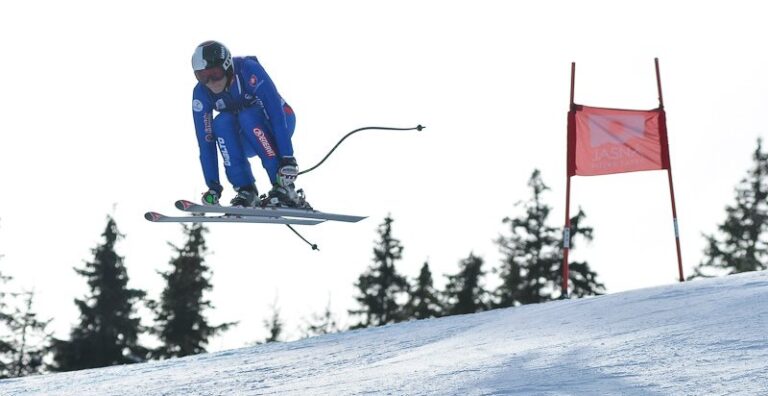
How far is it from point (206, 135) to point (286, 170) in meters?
0.80

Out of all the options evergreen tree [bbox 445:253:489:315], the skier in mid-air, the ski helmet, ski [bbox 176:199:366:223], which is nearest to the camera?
the ski helmet

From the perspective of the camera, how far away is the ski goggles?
963 centimetres

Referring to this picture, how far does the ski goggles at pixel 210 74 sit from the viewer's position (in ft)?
31.6

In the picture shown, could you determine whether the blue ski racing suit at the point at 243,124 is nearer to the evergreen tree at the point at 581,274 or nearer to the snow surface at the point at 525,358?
the snow surface at the point at 525,358

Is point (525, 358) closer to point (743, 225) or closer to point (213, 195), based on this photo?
point (213, 195)

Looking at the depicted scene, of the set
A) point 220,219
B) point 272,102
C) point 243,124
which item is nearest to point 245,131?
point 243,124

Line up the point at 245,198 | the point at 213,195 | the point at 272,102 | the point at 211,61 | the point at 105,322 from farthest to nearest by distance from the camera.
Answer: the point at 105,322 < the point at 245,198 < the point at 213,195 < the point at 272,102 < the point at 211,61

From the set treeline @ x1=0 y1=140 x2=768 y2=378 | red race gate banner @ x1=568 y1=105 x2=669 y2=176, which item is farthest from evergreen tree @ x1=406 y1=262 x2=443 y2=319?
red race gate banner @ x1=568 y1=105 x2=669 y2=176

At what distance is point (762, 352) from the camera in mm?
7492

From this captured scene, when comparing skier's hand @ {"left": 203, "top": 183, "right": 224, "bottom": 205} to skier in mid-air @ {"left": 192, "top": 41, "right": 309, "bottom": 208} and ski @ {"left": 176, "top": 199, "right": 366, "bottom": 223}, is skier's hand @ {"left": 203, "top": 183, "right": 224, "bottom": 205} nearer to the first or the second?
skier in mid-air @ {"left": 192, "top": 41, "right": 309, "bottom": 208}

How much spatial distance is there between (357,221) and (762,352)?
4555 mm

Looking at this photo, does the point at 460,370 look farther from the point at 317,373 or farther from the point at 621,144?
the point at 621,144

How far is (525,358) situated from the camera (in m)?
8.73

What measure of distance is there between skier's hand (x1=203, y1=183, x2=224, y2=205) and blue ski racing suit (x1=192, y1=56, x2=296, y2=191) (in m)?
0.01
